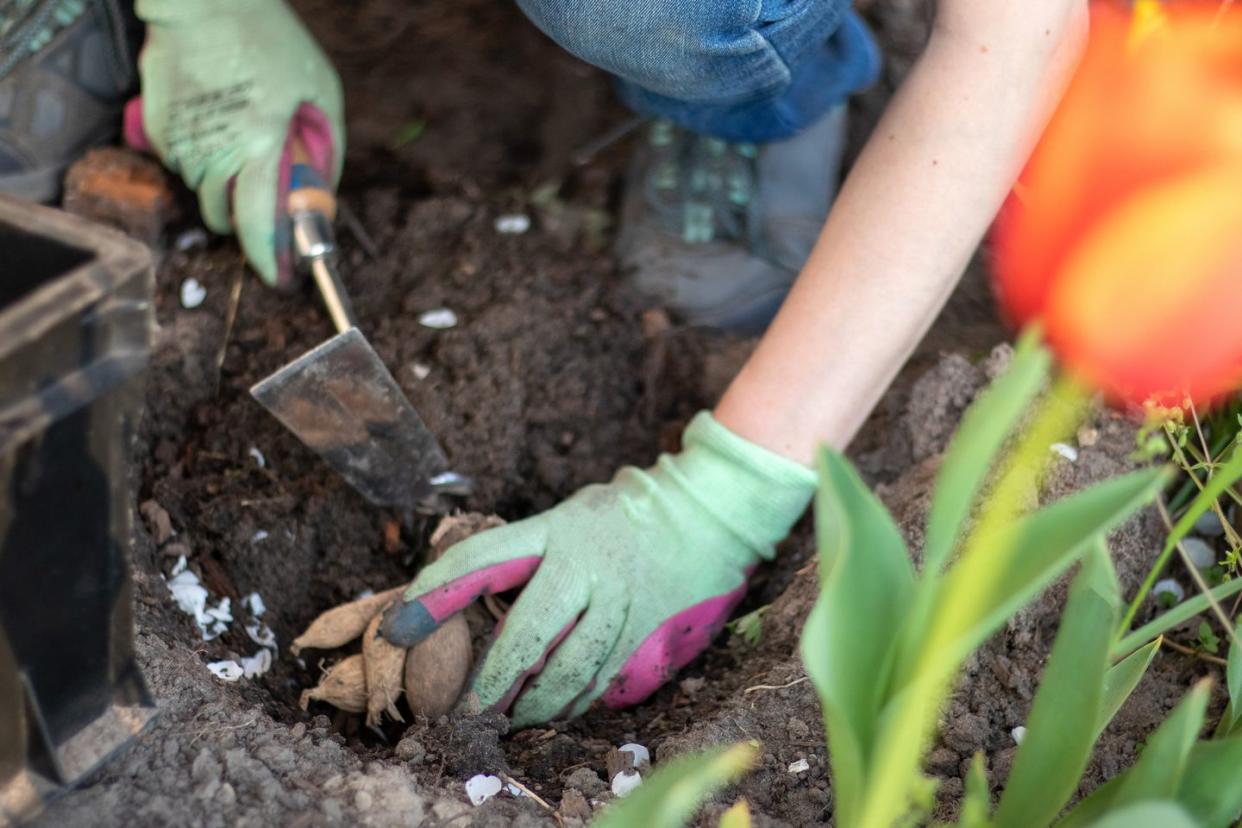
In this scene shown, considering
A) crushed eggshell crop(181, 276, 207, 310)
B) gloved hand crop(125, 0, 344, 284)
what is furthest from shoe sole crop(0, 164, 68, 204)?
crushed eggshell crop(181, 276, 207, 310)

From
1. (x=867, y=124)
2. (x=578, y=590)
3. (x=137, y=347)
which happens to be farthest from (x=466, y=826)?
(x=867, y=124)

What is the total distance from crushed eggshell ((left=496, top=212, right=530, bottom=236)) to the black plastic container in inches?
34.9

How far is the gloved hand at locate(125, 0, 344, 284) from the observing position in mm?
1392

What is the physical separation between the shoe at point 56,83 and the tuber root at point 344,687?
2.40ft

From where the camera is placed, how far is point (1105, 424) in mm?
1146

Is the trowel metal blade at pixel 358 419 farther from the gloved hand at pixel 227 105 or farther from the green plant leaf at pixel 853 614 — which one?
the green plant leaf at pixel 853 614

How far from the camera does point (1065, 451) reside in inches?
44.2

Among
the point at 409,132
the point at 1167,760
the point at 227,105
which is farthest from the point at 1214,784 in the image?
the point at 409,132

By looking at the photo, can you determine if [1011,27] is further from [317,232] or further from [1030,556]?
[317,232]

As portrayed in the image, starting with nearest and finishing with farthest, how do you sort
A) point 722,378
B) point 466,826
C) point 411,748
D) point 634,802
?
point 634,802 < point 466,826 < point 411,748 < point 722,378

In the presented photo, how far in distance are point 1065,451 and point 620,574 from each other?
464 mm

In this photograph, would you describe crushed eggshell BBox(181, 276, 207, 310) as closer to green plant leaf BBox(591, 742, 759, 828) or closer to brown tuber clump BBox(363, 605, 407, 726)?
brown tuber clump BBox(363, 605, 407, 726)

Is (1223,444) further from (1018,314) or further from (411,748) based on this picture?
(411,748)

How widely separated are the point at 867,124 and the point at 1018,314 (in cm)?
40
